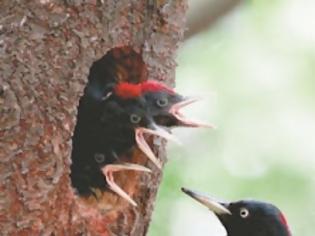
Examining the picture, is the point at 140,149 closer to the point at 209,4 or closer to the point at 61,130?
the point at 61,130

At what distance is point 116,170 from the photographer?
276cm

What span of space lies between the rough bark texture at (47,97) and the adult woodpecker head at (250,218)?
→ 0.65 meters

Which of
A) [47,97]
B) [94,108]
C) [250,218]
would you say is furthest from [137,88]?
[250,218]

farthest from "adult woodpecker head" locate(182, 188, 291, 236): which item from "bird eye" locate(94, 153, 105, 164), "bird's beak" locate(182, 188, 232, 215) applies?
"bird eye" locate(94, 153, 105, 164)

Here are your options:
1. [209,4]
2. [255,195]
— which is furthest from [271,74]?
[209,4]

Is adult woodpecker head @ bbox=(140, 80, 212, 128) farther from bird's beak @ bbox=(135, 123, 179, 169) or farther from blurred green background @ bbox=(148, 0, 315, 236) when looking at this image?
blurred green background @ bbox=(148, 0, 315, 236)

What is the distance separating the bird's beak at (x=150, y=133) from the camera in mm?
2590

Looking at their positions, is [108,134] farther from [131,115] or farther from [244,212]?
[244,212]

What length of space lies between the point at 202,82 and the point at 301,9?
46 centimetres

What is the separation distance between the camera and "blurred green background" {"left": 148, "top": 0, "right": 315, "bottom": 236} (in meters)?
3.86

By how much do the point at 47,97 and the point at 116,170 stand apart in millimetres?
409

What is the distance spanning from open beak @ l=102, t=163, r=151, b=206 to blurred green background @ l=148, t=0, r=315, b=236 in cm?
108

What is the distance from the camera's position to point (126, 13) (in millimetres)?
2635

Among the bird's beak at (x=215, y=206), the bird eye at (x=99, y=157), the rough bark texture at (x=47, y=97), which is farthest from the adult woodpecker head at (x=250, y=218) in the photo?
the rough bark texture at (x=47, y=97)
